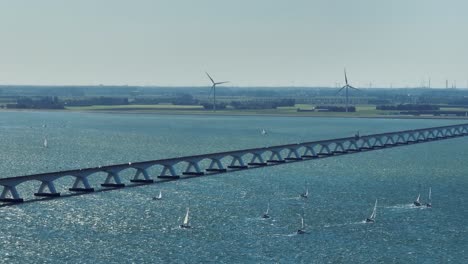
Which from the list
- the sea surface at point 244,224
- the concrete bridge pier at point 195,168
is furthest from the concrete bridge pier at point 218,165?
the sea surface at point 244,224

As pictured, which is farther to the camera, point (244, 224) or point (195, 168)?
point (195, 168)

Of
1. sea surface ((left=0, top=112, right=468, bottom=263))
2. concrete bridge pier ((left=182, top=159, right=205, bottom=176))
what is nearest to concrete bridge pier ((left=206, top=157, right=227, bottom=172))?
concrete bridge pier ((left=182, top=159, right=205, bottom=176))

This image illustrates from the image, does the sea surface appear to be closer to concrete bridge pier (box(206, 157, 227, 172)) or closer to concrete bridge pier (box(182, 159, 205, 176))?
concrete bridge pier (box(206, 157, 227, 172))

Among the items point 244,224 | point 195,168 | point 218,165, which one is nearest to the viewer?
point 244,224

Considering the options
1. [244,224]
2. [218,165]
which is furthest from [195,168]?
[244,224]

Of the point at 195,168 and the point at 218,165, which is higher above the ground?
the point at 195,168

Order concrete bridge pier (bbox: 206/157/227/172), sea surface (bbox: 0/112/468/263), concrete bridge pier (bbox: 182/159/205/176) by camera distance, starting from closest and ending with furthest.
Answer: sea surface (bbox: 0/112/468/263) < concrete bridge pier (bbox: 182/159/205/176) < concrete bridge pier (bbox: 206/157/227/172)

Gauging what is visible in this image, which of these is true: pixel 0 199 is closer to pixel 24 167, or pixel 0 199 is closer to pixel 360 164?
pixel 24 167

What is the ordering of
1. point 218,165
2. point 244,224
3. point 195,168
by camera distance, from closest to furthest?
1. point 244,224
2. point 195,168
3. point 218,165

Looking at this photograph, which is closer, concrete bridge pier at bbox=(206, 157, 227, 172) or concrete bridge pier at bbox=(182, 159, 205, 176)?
concrete bridge pier at bbox=(182, 159, 205, 176)

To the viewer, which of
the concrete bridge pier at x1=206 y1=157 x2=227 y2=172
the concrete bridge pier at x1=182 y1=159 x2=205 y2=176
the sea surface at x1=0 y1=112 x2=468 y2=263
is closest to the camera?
the sea surface at x1=0 y1=112 x2=468 y2=263

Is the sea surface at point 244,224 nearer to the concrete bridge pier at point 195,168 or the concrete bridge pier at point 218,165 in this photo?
the concrete bridge pier at point 218,165

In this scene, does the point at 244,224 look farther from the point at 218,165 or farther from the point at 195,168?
the point at 218,165
